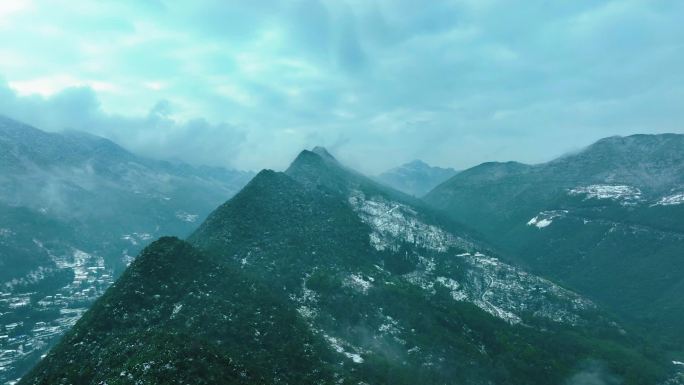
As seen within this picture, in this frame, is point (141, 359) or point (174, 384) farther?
point (141, 359)

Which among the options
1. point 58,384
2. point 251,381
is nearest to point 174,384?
point 251,381

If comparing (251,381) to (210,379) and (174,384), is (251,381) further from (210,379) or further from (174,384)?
(174,384)

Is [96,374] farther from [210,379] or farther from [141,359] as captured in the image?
[210,379]

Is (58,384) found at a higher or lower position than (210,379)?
lower

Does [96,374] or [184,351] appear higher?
[184,351]

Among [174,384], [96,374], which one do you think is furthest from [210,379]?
[96,374]

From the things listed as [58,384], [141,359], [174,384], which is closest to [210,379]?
[174,384]

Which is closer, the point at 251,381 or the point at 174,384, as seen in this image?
the point at 174,384
